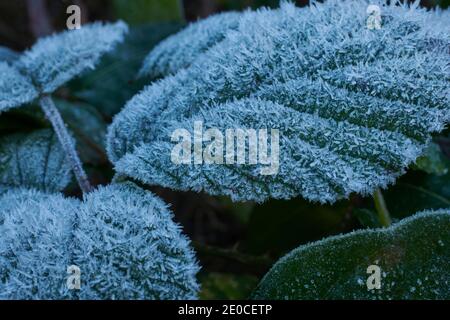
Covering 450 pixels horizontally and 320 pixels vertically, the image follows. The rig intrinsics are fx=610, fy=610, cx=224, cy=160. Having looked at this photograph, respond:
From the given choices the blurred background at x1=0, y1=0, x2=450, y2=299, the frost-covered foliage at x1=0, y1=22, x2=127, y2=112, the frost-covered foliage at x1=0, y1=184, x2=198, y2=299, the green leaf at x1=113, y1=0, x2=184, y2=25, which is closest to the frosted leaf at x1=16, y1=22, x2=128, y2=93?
the frost-covered foliage at x1=0, y1=22, x2=127, y2=112

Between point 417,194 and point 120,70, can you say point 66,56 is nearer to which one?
point 120,70

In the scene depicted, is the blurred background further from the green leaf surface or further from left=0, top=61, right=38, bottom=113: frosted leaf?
left=0, top=61, right=38, bottom=113: frosted leaf

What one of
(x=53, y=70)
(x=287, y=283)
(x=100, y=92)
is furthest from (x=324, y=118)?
(x=100, y=92)

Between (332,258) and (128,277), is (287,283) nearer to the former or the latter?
(332,258)

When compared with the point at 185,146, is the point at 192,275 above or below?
below

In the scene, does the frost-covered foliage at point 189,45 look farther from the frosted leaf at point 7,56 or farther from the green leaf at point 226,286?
the green leaf at point 226,286
